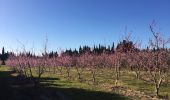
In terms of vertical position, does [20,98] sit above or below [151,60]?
below

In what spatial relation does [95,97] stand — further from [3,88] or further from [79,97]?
[3,88]

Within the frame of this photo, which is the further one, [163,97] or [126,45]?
[126,45]

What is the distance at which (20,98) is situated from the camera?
26188 mm

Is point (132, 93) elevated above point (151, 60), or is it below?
below

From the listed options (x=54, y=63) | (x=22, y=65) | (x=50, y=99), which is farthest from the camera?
(x=54, y=63)

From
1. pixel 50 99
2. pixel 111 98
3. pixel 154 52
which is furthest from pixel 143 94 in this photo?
pixel 50 99

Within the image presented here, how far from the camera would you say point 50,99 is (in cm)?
2936

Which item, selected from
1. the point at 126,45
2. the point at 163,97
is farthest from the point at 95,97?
the point at 126,45

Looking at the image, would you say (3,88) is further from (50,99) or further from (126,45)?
(126,45)

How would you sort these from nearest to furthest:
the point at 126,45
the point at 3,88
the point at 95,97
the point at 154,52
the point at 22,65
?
the point at 3,88
the point at 95,97
the point at 154,52
the point at 126,45
the point at 22,65

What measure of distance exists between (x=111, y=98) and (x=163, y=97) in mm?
5332

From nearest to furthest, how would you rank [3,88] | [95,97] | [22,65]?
[3,88] < [95,97] < [22,65]

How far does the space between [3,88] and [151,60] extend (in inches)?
779

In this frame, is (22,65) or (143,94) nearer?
(143,94)
